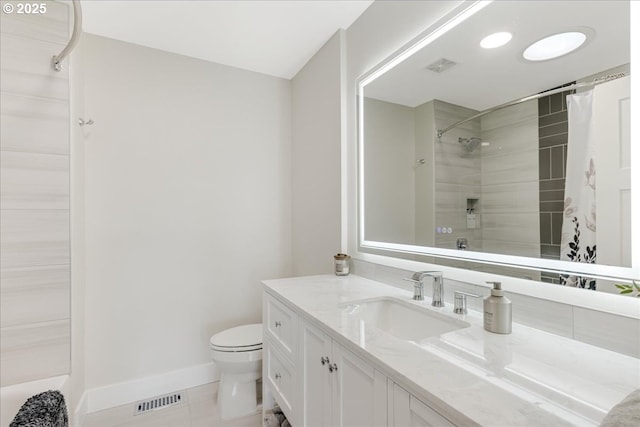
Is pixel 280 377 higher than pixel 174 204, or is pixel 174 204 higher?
pixel 174 204

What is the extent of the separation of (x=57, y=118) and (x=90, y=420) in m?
1.80

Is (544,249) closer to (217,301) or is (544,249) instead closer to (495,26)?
(495,26)

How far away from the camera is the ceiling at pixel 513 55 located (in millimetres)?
833

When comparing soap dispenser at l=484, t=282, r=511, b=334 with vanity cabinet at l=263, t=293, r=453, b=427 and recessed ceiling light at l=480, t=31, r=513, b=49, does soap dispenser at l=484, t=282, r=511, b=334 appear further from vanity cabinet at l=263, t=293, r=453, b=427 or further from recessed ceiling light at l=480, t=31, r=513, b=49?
recessed ceiling light at l=480, t=31, r=513, b=49

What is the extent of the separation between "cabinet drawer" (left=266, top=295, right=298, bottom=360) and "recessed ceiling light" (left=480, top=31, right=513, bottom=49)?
1.32 metres

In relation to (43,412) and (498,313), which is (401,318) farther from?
(43,412)

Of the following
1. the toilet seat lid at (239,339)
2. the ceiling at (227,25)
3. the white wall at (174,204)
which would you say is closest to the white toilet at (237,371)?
the toilet seat lid at (239,339)

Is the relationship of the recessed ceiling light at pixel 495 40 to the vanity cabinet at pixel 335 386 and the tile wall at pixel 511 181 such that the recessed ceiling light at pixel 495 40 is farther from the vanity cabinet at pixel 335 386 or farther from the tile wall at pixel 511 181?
the vanity cabinet at pixel 335 386

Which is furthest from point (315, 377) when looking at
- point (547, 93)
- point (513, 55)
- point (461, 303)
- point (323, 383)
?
point (513, 55)

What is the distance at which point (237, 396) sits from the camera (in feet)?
6.00

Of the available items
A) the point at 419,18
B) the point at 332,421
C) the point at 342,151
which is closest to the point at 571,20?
the point at 419,18

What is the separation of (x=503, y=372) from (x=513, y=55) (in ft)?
3.43

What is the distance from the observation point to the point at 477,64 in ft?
3.89

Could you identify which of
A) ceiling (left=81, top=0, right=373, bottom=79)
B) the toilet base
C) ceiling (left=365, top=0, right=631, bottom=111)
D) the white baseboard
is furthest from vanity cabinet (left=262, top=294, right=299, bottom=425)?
ceiling (left=81, top=0, right=373, bottom=79)
